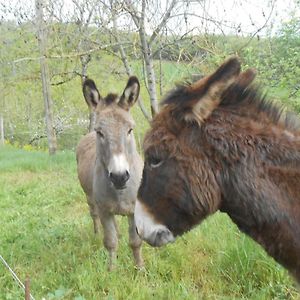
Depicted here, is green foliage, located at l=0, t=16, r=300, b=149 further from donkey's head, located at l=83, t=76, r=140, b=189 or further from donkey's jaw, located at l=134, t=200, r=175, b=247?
donkey's jaw, located at l=134, t=200, r=175, b=247

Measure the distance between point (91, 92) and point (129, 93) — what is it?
419 millimetres

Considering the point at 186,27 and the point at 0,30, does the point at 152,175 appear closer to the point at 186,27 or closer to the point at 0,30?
the point at 186,27

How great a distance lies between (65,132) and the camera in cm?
2994

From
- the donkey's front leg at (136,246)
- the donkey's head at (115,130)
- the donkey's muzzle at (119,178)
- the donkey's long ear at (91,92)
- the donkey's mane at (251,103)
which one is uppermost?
the donkey's mane at (251,103)

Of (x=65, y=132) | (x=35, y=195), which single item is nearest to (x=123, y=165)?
(x=35, y=195)

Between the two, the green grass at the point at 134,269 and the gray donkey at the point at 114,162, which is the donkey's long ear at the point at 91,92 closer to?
the gray donkey at the point at 114,162

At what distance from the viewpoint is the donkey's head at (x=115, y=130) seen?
4098 millimetres

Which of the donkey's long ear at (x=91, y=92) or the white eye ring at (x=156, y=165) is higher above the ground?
the white eye ring at (x=156, y=165)

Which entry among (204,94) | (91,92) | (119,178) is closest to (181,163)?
(204,94)

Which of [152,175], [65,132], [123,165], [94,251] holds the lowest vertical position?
[65,132]

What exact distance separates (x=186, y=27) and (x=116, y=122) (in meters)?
2.47

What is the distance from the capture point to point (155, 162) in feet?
6.82

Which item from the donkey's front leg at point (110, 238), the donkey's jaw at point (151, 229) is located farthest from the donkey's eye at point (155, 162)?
the donkey's front leg at point (110, 238)

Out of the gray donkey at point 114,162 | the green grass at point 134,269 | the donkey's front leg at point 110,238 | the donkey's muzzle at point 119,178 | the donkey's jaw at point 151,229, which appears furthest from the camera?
the donkey's front leg at point 110,238
